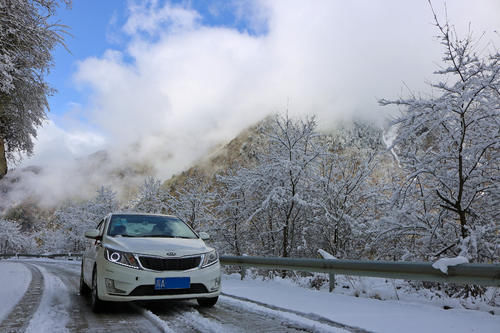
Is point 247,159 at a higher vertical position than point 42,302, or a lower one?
higher

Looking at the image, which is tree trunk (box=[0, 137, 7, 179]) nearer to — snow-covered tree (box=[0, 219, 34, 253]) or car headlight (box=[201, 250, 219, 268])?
car headlight (box=[201, 250, 219, 268])

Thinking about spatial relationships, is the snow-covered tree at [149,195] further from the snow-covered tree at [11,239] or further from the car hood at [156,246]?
the snow-covered tree at [11,239]

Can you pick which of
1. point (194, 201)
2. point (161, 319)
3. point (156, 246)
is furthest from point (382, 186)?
point (194, 201)

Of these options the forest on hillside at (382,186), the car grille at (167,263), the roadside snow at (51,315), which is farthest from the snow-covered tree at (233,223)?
the car grille at (167,263)

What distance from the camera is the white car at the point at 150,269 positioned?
480 centimetres

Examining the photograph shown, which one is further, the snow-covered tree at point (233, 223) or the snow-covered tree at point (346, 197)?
the snow-covered tree at point (233, 223)

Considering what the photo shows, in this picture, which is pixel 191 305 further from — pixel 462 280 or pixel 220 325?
pixel 462 280

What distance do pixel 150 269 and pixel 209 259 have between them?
95cm

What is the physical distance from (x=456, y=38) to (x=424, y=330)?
5.49m

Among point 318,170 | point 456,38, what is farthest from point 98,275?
point 318,170

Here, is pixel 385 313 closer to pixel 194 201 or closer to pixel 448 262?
pixel 448 262

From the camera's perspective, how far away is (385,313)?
4875 mm

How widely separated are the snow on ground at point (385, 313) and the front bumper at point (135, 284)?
1507mm

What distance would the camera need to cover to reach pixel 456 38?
6.91 metres
